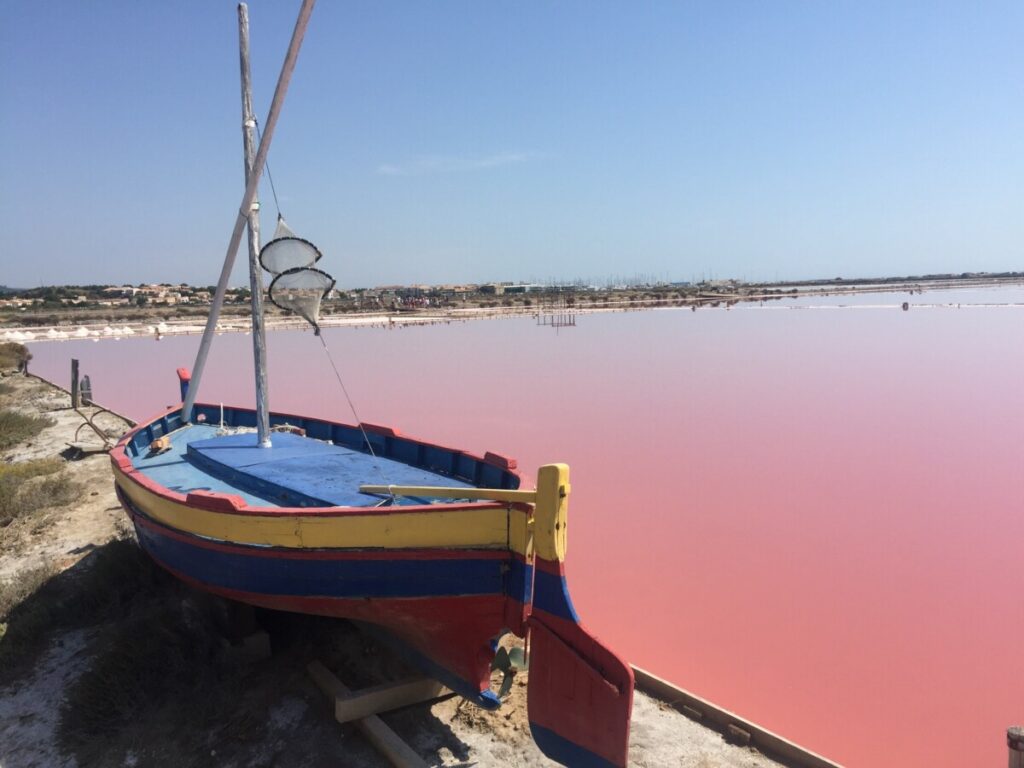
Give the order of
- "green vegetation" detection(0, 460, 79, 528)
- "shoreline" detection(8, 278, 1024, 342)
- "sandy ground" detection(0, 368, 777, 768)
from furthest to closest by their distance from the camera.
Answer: "shoreline" detection(8, 278, 1024, 342) → "green vegetation" detection(0, 460, 79, 528) → "sandy ground" detection(0, 368, 777, 768)

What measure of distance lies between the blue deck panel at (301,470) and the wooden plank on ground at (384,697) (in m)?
1.34

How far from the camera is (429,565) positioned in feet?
15.4

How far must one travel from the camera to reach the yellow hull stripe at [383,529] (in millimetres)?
4539

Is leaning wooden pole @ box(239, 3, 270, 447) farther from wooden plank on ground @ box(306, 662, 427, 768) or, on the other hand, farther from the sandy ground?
wooden plank on ground @ box(306, 662, 427, 768)

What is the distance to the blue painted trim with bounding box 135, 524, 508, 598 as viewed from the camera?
463cm

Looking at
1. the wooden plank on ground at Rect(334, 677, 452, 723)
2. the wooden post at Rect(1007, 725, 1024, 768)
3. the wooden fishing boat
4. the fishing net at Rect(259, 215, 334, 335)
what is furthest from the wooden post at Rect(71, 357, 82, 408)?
the wooden post at Rect(1007, 725, 1024, 768)

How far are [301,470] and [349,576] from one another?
1.92m

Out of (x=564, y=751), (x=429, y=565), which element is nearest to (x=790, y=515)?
(x=564, y=751)

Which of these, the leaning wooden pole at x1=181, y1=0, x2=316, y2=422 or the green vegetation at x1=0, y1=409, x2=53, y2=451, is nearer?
the leaning wooden pole at x1=181, y1=0, x2=316, y2=422

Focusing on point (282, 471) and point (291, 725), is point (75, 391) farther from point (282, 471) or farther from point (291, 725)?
point (291, 725)

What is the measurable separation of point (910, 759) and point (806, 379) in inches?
747

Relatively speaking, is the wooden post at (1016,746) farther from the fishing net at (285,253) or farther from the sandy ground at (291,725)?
the fishing net at (285,253)

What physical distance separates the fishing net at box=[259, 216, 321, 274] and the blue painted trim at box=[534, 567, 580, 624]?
398cm

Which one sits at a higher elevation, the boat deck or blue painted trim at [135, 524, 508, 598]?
the boat deck
